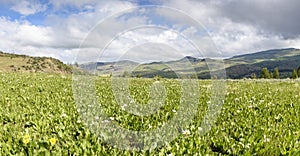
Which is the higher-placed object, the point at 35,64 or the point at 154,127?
the point at 35,64

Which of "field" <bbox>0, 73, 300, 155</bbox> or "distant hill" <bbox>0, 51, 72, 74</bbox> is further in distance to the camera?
"distant hill" <bbox>0, 51, 72, 74</bbox>

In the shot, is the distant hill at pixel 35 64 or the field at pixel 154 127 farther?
the distant hill at pixel 35 64

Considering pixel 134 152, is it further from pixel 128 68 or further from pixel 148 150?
pixel 128 68

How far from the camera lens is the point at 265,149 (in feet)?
19.7

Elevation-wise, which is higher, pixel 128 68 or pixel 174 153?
pixel 128 68

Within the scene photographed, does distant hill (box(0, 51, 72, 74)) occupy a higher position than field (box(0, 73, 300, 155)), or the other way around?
distant hill (box(0, 51, 72, 74))

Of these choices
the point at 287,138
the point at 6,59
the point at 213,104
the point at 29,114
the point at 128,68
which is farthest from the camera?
the point at 6,59

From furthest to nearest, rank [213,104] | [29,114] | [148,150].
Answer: [213,104], [29,114], [148,150]

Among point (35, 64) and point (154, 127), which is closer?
point (154, 127)

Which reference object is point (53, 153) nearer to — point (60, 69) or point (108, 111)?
point (108, 111)

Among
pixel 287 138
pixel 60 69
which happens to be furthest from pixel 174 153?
pixel 60 69

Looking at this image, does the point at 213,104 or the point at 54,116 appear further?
the point at 213,104

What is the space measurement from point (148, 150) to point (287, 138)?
10.3 feet

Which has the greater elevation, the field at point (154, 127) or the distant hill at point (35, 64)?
the distant hill at point (35, 64)
